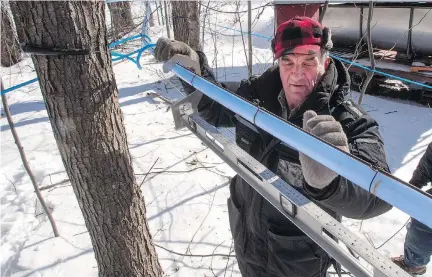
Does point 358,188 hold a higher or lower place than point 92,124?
lower

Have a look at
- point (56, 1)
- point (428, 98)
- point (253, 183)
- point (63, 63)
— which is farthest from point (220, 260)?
point (428, 98)

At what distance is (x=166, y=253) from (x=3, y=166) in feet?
8.99

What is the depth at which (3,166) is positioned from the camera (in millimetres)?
4172

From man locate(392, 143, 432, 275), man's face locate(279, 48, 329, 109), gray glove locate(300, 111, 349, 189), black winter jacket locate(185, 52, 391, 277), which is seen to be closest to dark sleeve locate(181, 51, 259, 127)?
black winter jacket locate(185, 52, 391, 277)

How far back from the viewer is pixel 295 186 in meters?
1.51

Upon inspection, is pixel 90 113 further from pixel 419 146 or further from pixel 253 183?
pixel 419 146

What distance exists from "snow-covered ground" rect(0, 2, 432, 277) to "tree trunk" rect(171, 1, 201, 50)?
Result: 4.13ft

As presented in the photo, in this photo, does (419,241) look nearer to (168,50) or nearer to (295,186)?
(295,186)

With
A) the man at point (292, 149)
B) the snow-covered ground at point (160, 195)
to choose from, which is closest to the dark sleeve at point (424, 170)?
the snow-covered ground at point (160, 195)

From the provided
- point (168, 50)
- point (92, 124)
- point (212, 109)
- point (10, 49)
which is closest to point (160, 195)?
point (212, 109)

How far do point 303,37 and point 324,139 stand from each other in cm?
72

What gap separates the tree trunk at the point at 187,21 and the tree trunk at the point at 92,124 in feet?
14.3

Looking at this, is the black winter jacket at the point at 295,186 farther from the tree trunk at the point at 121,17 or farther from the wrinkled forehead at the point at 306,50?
the tree trunk at the point at 121,17

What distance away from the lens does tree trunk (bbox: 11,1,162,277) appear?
1.29 metres
